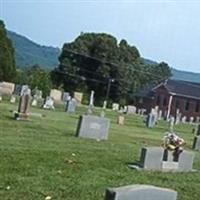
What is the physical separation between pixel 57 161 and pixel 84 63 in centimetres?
7790

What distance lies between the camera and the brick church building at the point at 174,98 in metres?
99.1

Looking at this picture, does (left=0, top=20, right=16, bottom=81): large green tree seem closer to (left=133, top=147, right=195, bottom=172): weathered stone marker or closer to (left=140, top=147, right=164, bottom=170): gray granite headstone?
(left=133, top=147, right=195, bottom=172): weathered stone marker

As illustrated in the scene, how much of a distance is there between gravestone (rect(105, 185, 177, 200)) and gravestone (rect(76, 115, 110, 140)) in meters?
11.8

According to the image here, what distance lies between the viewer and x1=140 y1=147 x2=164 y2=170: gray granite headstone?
12711 millimetres

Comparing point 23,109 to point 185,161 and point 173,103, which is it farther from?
point 173,103

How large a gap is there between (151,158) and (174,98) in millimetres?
87729

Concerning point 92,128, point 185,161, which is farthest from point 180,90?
point 185,161

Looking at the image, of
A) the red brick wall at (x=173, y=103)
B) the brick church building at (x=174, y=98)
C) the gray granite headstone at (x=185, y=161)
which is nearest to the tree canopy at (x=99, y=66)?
the brick church building at (x=174, y=98)

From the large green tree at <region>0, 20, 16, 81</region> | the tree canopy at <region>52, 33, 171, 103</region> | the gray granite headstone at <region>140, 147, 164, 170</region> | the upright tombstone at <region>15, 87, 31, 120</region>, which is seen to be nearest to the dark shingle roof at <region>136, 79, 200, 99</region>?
the tree canopy at <region>52, 33, 171, 103</region>

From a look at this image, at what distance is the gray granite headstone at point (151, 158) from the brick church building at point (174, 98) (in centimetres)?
8475

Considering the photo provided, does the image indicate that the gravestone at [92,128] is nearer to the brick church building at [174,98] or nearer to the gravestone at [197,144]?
the gravestone at [197,144]

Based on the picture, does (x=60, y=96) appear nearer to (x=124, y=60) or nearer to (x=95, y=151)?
(x=124, y=60)

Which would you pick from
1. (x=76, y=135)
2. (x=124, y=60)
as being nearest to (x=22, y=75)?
(x=124, y=60)

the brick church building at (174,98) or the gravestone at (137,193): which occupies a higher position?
the brick church building at (174,98)
